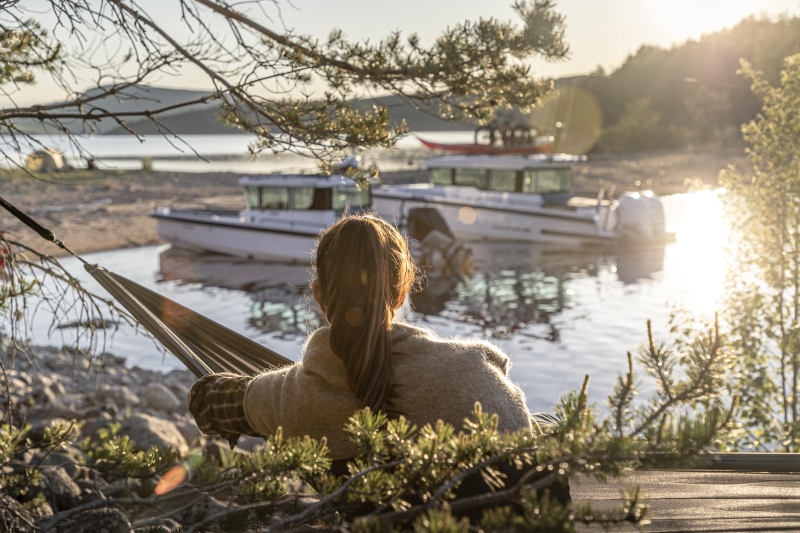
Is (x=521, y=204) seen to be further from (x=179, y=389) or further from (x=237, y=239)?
(x=179, y=389)

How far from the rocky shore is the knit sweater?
146cm

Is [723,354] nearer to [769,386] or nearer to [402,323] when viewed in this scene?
[402,323]

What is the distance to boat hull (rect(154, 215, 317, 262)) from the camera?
1725 cm

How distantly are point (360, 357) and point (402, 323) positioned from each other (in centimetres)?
16

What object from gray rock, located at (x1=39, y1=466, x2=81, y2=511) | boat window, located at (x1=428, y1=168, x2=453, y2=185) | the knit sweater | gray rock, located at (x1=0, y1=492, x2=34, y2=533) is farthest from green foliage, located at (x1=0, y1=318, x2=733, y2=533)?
boat window, located at (x1=428, y1=168, x2=453, y2=185)

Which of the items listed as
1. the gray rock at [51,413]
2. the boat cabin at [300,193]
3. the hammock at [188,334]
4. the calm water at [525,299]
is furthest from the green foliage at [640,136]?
the hammock at [188,334]

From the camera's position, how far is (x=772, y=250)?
22.8 feet

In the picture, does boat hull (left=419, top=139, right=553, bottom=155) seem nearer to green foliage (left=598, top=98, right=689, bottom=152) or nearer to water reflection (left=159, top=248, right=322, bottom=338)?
water reflection (left=159, top=248, right=322, bottom=338)

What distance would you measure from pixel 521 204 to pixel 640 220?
10.4 feet

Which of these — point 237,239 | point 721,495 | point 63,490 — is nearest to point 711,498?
point 721,495

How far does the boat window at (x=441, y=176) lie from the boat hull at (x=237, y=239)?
18.0 ft

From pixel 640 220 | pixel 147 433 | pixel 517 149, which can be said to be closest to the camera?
pixel 147 433

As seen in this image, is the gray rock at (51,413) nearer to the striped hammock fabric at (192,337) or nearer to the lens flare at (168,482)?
the striped hammock fabric at (192,337)

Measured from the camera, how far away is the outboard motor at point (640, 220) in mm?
19250
